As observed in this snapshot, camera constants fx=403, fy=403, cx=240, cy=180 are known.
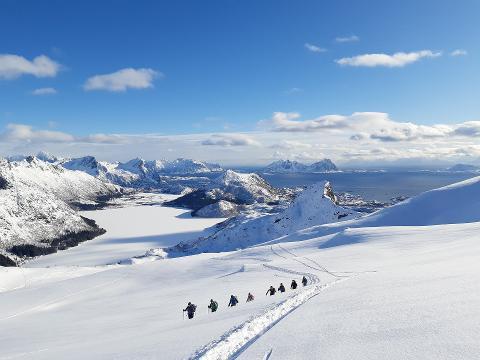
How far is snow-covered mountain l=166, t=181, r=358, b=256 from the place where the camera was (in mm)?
128625

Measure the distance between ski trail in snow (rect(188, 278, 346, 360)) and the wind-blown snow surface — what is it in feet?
0.19

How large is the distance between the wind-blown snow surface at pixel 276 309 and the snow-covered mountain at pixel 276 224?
67291 millimetres

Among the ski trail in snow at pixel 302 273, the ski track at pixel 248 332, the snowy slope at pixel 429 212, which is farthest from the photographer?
the snowy slope at pixel 429 212

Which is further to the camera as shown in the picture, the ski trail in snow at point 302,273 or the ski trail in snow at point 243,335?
the ski trail in snow at point 302,273

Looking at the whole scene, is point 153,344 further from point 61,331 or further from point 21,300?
point 21,300

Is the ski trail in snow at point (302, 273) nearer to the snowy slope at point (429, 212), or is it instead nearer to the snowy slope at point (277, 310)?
the snowy slope at point (277, 310)

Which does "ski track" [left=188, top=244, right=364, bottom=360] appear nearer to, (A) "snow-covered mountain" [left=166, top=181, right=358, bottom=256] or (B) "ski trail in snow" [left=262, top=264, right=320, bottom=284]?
(B) "ski trail in snow" [left=262, top=264, right=320, bottom=284]

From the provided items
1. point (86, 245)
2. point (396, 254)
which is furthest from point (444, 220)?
point (86, 245)

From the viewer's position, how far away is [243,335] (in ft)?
60.1

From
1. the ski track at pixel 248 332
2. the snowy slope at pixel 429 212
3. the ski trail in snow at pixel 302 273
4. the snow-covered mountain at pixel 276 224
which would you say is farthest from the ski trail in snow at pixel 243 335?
the snow-covered mountain at pixel 276 224

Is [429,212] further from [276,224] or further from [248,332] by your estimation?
[248,332]

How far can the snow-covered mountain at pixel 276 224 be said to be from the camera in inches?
5064

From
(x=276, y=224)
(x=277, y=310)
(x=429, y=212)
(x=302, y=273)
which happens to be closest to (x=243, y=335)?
(x=277, y=310)

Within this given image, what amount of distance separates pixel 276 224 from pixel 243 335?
116 metres
